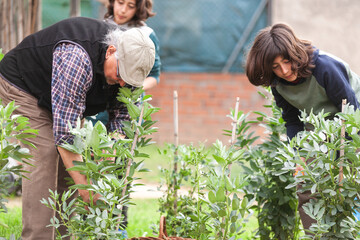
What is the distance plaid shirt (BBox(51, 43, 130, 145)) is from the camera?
2.41 meters

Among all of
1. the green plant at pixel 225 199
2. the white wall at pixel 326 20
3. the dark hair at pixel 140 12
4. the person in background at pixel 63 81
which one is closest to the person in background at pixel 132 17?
the dark hair at pixel 140 12

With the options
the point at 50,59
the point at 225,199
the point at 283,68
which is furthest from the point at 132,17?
the point at 225,199

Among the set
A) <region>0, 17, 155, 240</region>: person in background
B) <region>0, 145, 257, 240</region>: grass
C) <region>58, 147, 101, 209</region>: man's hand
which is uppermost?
<region>0, 17, 155, 240</region>: person in background

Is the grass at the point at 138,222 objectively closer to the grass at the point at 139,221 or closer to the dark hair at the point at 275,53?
the grass at the point at 139,221

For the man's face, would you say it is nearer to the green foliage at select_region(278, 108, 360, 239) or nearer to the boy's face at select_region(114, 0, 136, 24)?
the green foliage at select_region(278, 108, 360, 239)

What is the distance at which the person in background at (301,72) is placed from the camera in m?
2.77

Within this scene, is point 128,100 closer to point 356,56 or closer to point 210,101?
point 210,101

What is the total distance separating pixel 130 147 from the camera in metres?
2.55

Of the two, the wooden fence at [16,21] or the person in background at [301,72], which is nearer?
the person in background at [301,72]

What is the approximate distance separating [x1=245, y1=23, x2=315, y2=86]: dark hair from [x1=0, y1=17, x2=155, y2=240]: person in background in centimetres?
67

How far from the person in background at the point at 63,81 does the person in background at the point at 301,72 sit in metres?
0.69

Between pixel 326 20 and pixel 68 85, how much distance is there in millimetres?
7068

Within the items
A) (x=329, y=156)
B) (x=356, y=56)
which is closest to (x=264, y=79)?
(x=329, y=156)

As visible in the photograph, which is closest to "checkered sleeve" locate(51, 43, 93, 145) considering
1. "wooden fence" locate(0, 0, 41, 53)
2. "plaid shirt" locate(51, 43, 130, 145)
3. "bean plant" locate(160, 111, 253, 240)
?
"plaid shirt" locate(51, 43, 130, 145)
